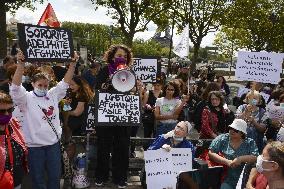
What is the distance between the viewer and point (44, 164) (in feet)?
16.9

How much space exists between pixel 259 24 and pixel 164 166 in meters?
32.1

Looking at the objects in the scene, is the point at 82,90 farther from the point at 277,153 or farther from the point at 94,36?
the point at 94,36

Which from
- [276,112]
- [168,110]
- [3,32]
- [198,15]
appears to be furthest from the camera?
[198,15]

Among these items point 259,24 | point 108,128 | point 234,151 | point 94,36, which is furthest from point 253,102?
point 94,36

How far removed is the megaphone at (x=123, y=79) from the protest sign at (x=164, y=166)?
1.00 meters

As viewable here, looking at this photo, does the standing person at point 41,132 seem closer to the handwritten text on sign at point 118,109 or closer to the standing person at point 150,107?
the handwritten text on sign at point 118,109

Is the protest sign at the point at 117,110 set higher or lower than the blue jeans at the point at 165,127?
higher

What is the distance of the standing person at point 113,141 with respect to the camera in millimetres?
5953

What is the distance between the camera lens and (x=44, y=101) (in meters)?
5.11

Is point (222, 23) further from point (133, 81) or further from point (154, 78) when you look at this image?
point (133, 81)

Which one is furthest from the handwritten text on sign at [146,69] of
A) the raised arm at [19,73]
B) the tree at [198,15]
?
the tree at [198,15]

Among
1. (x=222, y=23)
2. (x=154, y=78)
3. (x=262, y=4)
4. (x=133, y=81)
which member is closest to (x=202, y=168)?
(x=133, y=81)

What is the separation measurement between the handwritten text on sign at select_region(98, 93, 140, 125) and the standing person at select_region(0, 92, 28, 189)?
1736mm

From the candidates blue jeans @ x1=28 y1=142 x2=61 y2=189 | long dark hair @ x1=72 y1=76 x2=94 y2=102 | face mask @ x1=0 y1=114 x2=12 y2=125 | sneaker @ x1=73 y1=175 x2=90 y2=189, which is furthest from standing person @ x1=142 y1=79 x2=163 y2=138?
face mask @ x1=0 y1=114 x2=12 y2=125
